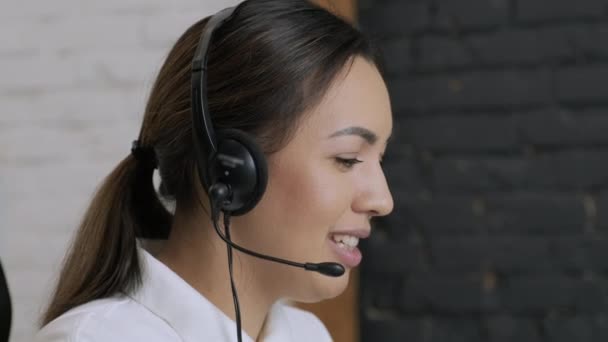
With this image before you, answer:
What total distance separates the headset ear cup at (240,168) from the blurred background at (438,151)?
28.0 inches

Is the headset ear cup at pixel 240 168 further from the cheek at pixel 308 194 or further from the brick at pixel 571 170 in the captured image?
the brick at pixel 571 170

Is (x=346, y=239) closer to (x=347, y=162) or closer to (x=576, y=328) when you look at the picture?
(x=347, y=162)

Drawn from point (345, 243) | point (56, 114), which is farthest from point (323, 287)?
point (56, 114)

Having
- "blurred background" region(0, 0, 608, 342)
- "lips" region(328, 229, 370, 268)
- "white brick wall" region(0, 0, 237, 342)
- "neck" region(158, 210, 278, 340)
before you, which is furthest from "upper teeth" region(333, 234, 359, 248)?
"white brick wall" region(0, 0, 237, 342)

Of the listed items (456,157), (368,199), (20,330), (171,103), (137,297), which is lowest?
(20,330)

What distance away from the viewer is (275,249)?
3.49 ft

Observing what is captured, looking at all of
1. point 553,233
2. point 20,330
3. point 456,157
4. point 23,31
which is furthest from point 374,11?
point 20,330

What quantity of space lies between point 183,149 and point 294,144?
146 millimetres

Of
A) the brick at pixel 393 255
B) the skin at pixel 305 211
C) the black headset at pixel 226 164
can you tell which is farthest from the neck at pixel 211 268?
the brick at pixel 393 255

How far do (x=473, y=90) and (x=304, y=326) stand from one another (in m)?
0.69

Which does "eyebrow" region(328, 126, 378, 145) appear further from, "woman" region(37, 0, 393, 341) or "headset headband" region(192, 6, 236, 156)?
"headset headband" region(192, 6, 236, 156)

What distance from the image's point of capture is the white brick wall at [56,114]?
168cm

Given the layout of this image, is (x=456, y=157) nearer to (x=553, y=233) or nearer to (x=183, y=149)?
(x=553, y=233)

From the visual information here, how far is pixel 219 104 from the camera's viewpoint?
1.06 m
